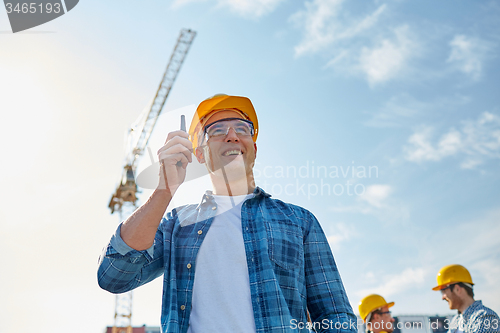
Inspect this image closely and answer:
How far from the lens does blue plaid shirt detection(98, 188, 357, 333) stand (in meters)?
2.87

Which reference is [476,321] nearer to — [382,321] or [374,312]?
[382,321]

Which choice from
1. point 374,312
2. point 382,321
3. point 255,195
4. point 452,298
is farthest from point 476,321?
point 255,195

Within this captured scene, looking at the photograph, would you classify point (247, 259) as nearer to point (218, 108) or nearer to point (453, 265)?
point (218, 108)

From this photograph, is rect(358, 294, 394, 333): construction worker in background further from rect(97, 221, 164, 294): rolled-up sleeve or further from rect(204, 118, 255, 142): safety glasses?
rect(97, 221, 164, 294): rolled-up sleeve

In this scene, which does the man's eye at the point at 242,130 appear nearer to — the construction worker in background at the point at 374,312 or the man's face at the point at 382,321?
the man's face at the point at 382,321

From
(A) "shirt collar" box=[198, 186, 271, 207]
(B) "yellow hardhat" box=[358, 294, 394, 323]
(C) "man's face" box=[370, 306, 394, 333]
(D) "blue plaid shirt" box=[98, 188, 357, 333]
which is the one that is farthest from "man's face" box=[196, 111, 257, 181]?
(B) "yellow hardhat" box=[358, 294, 394, 323]

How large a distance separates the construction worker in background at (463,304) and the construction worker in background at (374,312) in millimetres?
1817

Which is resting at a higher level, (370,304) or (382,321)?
(370,304)

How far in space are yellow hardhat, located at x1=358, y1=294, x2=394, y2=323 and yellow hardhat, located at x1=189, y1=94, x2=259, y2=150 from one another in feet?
28.7

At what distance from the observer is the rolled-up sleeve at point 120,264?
114 inches

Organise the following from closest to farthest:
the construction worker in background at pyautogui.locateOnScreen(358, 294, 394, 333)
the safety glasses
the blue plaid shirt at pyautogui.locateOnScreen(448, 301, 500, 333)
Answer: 1. the safety glasses
2. the blue plaid shirt at pyautogui.locateOnScreen(448, 301, 500, 333)
3. the construction worker in background at pyautogui.locateOnScreen(358, 294, 394, 333)

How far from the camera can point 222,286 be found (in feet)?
9.65

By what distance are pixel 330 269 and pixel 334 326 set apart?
43 cm

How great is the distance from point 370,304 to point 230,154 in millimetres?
9197
